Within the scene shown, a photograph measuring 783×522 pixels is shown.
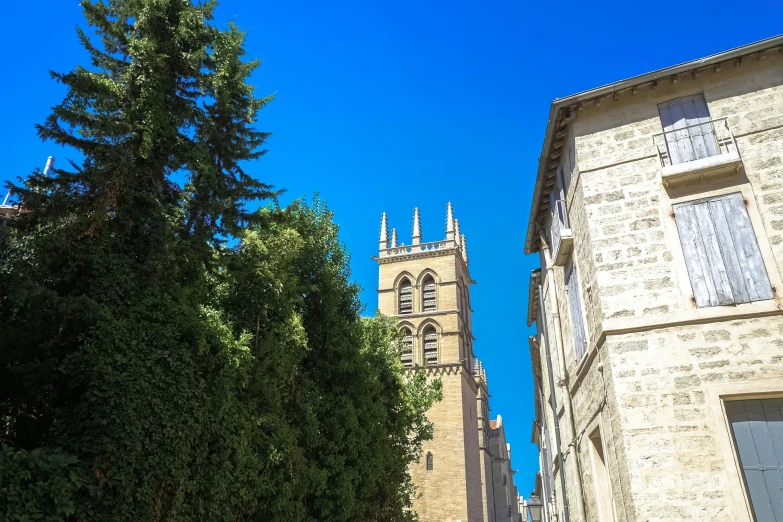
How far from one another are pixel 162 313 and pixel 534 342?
12.5 m

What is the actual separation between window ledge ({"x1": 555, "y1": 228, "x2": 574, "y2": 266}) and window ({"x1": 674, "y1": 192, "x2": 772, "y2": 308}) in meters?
2.10

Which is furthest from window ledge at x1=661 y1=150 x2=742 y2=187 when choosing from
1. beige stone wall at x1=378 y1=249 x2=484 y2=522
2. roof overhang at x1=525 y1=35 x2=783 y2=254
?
beige stone wall at x1=378 y1=249 x2=484 y2=522

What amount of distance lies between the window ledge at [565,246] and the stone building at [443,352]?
96.7 ft

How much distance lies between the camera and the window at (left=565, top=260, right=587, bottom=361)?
9.95m

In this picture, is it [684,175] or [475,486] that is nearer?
[684,175]

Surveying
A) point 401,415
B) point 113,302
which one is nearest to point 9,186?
point 113,302

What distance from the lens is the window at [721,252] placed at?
25.5 feet

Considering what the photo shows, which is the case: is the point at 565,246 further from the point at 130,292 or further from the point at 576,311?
the point at 130,292

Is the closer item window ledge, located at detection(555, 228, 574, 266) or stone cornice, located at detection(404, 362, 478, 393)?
window ledge, located at detection(555, 228, 574, 266)

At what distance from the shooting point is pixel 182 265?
36.0 feet

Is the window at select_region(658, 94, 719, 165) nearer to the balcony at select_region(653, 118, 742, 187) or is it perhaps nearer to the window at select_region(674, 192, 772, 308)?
the balcony at select_region(653, 118, 742, 187)

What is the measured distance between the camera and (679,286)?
810cm

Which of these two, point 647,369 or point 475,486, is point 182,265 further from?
point 475,486

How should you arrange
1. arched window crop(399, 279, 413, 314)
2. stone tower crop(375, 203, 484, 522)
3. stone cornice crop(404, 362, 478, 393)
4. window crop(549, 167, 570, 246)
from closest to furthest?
1. window crop(549, 167, 570, 246)
2. stone tower crop(375, 203, 484, 522)
3. stone cornice crop(404, 362, 478, 393)
4. arched window crop(399, 279, 413, 314)
